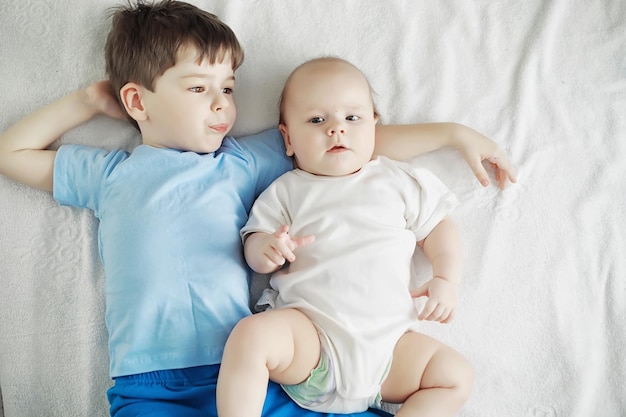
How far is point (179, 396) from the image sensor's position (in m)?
1.20

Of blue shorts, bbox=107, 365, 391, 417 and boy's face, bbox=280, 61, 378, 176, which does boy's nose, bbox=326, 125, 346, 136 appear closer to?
boy's face, bbox=280, 61, 378, 176

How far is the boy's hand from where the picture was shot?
4.60 ft

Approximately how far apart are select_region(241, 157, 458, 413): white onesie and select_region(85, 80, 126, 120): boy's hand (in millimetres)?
393

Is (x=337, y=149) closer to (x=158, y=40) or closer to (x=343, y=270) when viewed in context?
(x=343, y=270)

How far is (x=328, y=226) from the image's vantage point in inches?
49.8

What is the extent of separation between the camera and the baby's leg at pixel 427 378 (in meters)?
1.18

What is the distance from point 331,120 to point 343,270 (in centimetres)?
31

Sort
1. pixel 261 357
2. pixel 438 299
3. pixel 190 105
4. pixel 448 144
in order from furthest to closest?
1. pixel 448 144
2. pixel 190 105
3. pixel 438 299
4. pixel 261 357

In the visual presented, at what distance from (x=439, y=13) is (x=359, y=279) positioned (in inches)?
28.4

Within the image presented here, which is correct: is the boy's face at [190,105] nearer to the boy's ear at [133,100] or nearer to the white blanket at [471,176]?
the boy's ear at [133,100]

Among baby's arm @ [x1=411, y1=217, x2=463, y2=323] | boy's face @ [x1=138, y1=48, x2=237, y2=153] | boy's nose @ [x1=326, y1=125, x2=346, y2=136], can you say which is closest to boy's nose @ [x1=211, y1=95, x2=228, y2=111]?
boy's face @ [x1=138, y1=48, x2=237, y2=153]

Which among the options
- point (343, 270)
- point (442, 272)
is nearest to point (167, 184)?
point (343, 270)

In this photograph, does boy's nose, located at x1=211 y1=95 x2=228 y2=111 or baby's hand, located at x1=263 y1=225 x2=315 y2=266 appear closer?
baby's hand, located at x1=263 y1=225 x2=315 y2=266

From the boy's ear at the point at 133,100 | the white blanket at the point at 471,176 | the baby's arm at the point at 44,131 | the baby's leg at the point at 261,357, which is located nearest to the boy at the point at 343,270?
the baby's leg at the point at 261,357
